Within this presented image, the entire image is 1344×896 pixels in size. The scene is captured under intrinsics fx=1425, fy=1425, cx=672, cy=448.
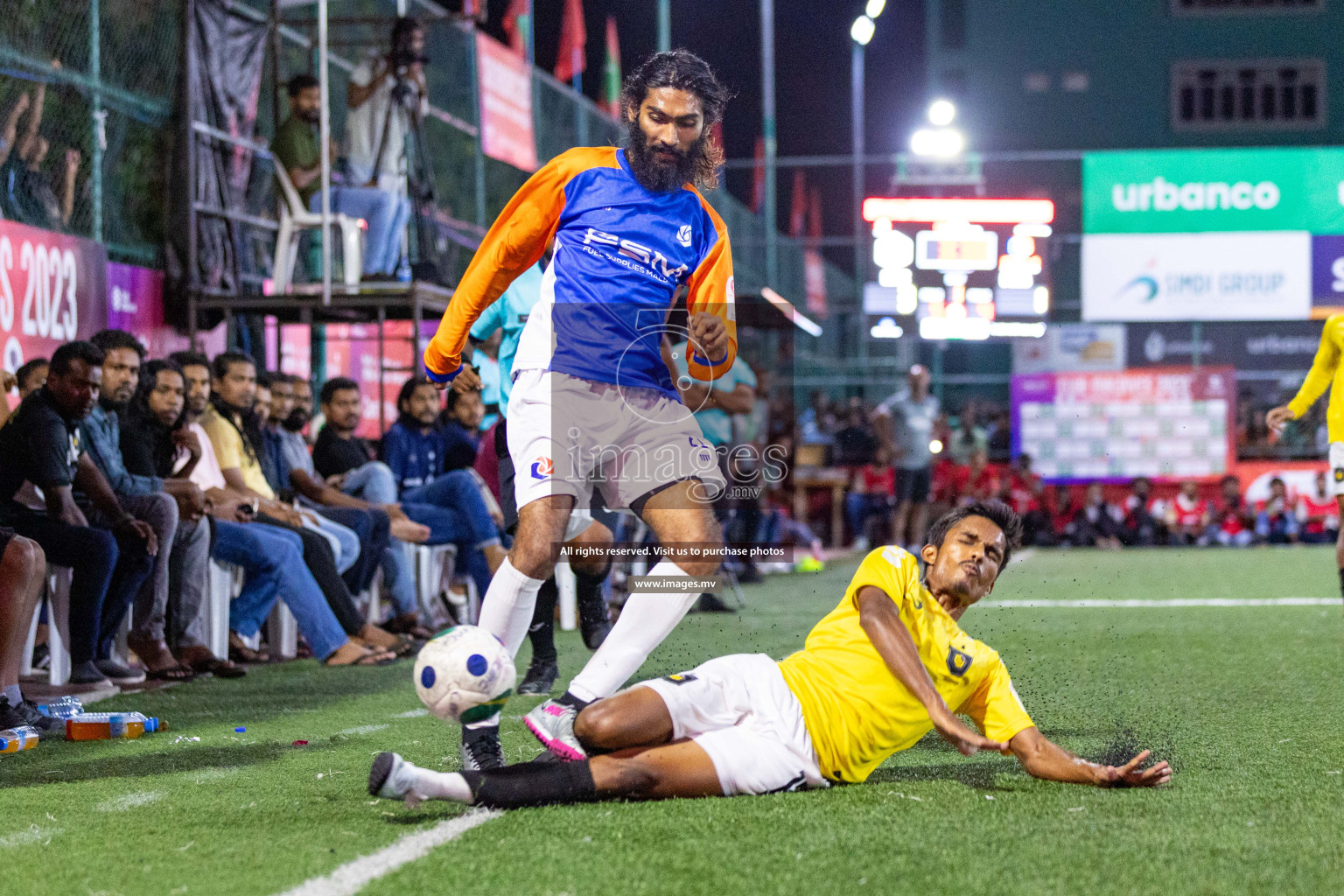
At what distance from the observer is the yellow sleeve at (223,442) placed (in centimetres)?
749

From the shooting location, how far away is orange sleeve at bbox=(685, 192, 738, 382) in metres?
4.30

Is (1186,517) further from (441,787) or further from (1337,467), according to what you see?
(441,787)

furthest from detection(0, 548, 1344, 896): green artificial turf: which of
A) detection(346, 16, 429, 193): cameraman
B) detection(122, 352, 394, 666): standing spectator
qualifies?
detection(346, 16, 429, 193): cameraman

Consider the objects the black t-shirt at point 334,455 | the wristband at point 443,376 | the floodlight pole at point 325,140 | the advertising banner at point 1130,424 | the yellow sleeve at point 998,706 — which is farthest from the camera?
the advertising banner at point 1130,424

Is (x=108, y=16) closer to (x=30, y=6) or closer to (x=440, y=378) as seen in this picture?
(x=30, y=6)

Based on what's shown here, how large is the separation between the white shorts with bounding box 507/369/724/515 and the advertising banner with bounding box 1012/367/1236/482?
17.6 metres

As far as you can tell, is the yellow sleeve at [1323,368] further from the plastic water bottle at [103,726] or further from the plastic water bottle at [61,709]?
the plastic water bottle at [61,709]

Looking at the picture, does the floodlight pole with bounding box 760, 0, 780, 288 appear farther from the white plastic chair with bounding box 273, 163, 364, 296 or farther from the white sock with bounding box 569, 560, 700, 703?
the white sock with bounding box 569, 560, 700, 703

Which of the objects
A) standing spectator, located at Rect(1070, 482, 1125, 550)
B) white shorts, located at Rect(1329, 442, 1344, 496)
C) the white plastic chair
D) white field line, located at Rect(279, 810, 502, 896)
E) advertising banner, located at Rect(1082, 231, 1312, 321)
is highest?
advertising banner, located at Rect(1082, 231, 1312, 321)

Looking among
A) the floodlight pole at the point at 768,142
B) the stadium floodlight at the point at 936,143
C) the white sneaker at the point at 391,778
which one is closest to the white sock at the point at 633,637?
the white sneaker at the point at 391,778

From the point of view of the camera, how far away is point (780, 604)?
10.2 meters

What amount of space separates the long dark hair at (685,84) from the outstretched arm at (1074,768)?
6.41ft

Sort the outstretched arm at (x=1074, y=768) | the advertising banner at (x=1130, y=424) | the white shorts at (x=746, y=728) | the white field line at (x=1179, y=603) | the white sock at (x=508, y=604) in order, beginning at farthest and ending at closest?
1. the advertising banner at (x=1130, y=424)
2. the white field line at (x=1179, y=603)
3. the white sock at (x=508, y=604)
4. the outstretched arm at (x=1074, y=768)
5. the white shorts at (x=746, y=728)

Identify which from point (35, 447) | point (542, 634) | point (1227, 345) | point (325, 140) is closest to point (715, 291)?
point (542, 634)
